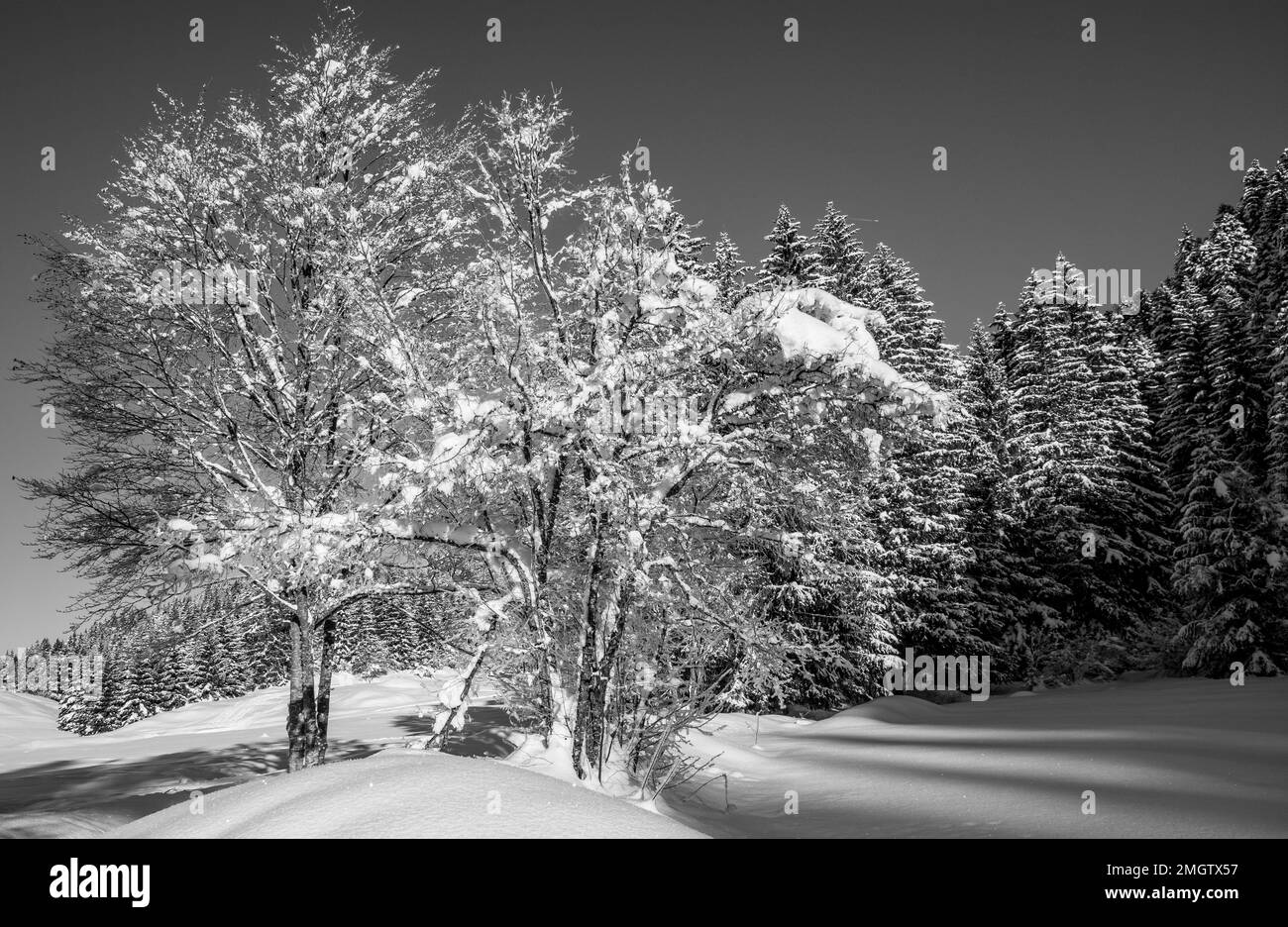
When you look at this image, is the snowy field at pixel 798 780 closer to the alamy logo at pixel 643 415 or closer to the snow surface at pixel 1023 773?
the snow surface at pixel 1023 773

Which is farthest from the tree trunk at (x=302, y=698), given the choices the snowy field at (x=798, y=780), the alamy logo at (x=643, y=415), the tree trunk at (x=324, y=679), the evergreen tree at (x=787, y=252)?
the evergreen tree at (x=787, y=252)

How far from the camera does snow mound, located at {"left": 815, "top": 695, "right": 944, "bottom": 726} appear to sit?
54.8 ft

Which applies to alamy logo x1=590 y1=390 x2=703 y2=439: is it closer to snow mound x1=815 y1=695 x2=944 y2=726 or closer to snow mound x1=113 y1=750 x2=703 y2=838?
snow mound x1=113 y1=750 x2=703 y2=838

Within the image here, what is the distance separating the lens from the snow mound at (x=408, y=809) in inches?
135

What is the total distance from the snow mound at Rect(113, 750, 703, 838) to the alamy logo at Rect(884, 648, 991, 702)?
17.6 meters

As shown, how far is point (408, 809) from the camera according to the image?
359cm

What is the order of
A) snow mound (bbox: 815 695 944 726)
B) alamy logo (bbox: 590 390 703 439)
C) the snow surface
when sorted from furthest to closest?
snow mound (bbox: 815 695 944 726), alamy logo (bbox: 590 390 703 439), the snow surface

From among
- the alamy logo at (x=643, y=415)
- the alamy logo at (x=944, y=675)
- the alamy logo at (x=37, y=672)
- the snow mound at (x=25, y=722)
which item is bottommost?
the alamy logo at (x=37, y=672)

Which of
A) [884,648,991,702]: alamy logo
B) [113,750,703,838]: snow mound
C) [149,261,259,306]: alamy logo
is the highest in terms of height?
[149,261,259,306]: alamy logo

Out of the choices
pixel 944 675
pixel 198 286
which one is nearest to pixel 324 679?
pixel 198 286
